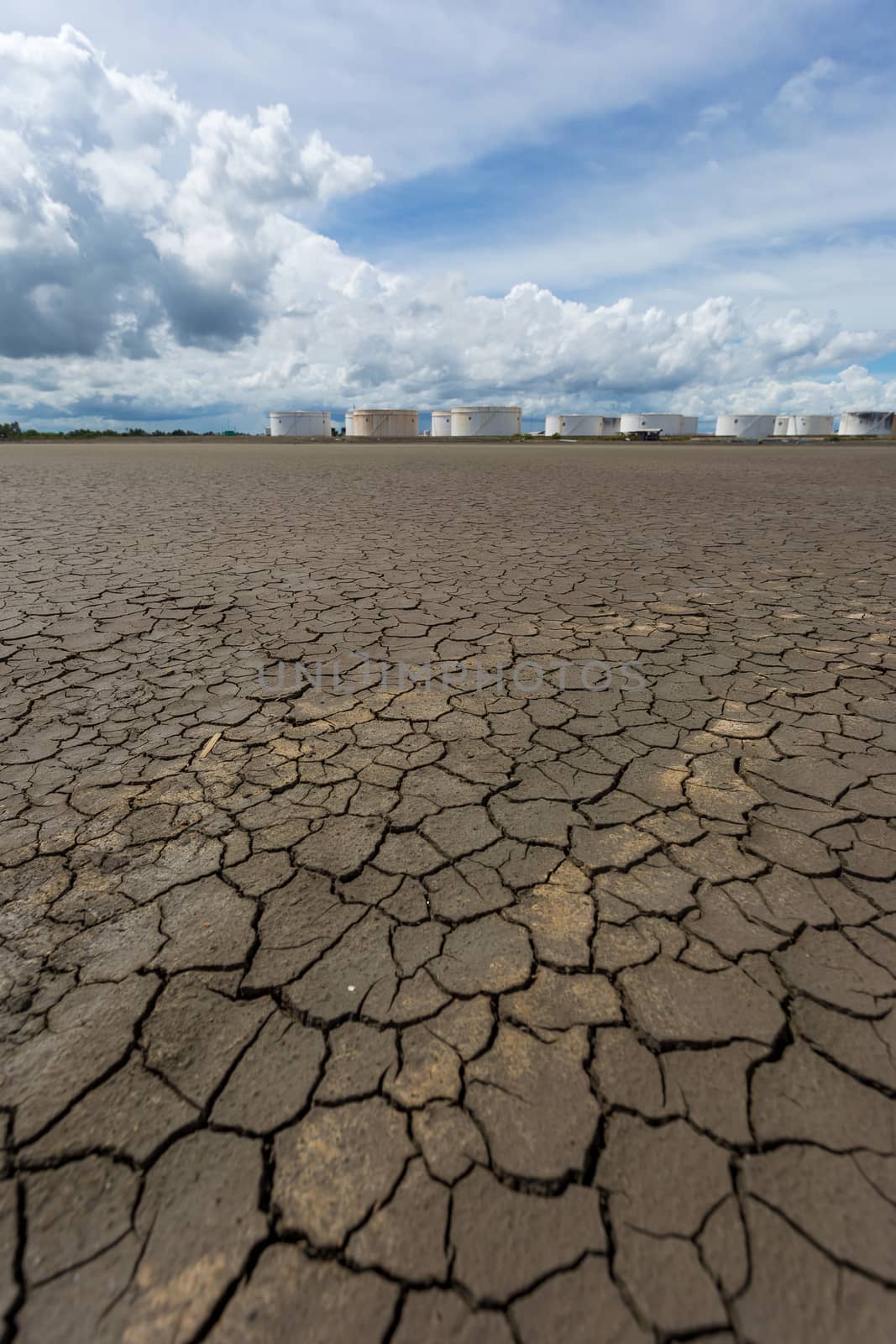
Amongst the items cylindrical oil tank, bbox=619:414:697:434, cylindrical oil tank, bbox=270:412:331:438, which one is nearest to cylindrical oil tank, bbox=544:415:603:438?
cylindrical oil tank, bbox=619:414:697:434

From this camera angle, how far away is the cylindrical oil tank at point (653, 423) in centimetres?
6059

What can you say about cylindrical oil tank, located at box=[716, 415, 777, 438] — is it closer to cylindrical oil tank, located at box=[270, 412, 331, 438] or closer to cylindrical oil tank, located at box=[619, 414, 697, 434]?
cylindrical oil tank, located at box=[619, 414, 697, 434]

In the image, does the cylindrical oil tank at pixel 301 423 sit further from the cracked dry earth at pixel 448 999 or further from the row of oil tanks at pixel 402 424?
the cracked dry earth at pixel 448 999

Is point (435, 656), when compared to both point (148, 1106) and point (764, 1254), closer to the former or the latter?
point (148, 1106)

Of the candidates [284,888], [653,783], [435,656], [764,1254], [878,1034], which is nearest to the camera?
[764,1254]

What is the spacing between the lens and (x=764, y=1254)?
1064 mm

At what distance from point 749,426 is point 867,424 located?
894cm

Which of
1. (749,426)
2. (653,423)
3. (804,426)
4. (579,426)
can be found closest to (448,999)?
(579,426)

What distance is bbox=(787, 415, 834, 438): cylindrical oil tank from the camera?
56.0 metres

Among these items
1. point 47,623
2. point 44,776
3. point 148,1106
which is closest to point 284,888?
point 148,1106

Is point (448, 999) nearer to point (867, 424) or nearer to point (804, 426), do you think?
point (867, 424)

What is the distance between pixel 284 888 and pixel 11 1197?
86 cm

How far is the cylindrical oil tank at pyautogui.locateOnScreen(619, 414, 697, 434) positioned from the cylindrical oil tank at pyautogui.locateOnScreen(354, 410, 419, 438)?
21044 mm

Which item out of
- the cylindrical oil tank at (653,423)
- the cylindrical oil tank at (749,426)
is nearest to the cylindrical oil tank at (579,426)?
the cylindrical oil tank at (653,423)
